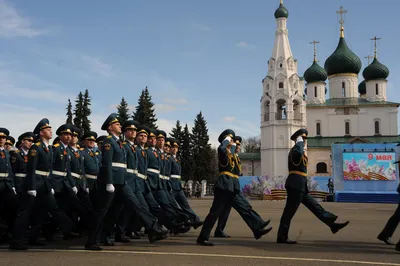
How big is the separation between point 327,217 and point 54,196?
5157mm

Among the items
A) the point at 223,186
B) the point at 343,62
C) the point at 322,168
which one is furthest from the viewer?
the point at 343,62

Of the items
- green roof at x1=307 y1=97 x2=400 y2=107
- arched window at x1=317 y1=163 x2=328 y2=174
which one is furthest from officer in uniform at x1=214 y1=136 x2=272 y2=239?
green roof at x1=307 y1=97 x2=400 y2=107

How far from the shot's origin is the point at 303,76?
73.1 meters

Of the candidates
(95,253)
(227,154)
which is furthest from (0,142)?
(227,154)

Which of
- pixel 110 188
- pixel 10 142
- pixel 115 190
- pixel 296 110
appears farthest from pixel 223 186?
pixel 296 110

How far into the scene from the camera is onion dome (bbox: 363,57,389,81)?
2729 inches

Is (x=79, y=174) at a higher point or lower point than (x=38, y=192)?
higher

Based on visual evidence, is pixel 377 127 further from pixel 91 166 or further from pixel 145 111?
pixel 91 166

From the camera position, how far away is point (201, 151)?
216 ft

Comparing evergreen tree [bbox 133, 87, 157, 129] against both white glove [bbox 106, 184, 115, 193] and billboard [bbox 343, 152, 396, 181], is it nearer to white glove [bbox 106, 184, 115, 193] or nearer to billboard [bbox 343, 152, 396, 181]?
billboard [bbox 343, 152, 396, 181]

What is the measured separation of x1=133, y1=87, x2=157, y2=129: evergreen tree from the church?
17488mm

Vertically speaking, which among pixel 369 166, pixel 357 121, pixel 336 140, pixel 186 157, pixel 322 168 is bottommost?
pixel 369 166

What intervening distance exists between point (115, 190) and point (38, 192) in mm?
1431

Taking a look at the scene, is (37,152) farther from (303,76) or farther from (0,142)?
(303,76)
